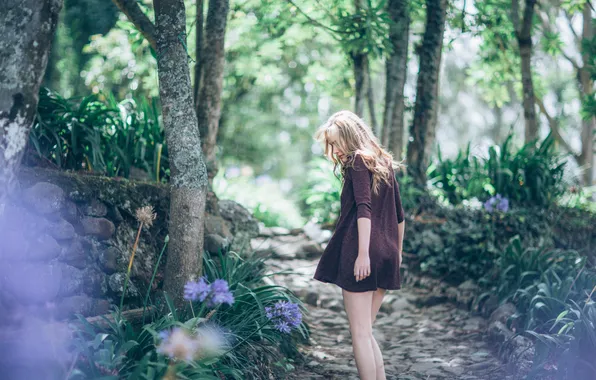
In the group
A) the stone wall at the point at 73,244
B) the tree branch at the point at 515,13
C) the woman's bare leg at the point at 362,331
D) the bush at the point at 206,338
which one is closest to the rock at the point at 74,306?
the stone wall at the point at 73,244

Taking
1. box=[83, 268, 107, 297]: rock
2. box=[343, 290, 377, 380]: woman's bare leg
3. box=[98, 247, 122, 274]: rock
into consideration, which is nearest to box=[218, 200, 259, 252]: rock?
box=[98, 247, 122, 274]: rock

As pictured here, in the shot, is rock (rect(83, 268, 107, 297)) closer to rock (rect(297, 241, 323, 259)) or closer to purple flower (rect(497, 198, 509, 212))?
rock (rect(297, 241, 323, 259))

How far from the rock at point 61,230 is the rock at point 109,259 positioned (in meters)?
0.25

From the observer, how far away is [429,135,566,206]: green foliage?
22.8ft

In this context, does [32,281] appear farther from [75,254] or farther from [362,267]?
[362,267]

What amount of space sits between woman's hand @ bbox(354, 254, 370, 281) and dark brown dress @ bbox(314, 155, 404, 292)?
0.08 metres

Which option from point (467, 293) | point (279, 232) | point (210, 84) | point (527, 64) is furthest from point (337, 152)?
point (527, 64)

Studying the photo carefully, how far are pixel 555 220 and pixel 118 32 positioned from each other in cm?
721

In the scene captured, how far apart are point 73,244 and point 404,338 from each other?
9.69 feet

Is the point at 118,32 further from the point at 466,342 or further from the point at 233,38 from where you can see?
the point at 466,342

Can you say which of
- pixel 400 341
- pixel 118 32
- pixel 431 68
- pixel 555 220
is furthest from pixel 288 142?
pixel 400 341

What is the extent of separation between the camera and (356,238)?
10.7 ft

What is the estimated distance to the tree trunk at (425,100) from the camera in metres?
7.54

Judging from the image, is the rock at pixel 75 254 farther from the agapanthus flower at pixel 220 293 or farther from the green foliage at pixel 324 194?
the green foliage at pixel 324 194
